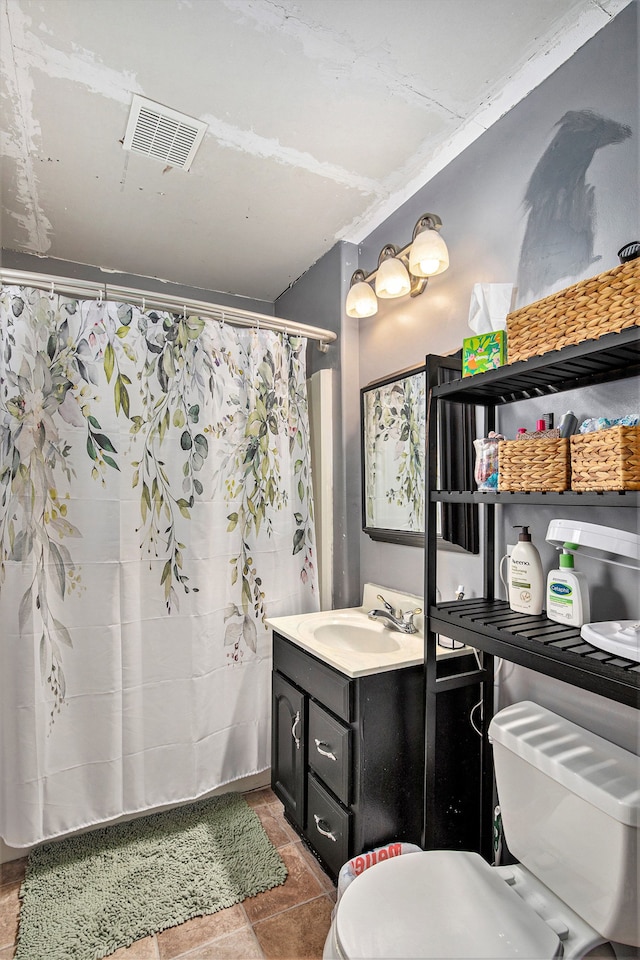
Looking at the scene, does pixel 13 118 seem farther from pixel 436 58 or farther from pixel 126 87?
pixel 436 58

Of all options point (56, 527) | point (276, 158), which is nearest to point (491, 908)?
point (56, 527)

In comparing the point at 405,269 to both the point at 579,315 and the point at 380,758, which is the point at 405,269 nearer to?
the point at 579,315

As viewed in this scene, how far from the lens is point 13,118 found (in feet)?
5.08

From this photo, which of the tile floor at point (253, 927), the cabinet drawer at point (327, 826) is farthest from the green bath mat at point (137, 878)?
the cabinet drawer at point (327, 826)

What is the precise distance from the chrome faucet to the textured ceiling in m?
1.56

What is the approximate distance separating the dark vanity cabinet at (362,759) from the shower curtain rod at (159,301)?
53.5 inches

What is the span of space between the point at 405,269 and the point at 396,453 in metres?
0.67

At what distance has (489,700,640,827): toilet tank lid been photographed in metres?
0.98

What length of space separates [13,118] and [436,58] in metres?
1.25

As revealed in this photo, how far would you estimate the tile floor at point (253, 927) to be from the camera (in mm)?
1396

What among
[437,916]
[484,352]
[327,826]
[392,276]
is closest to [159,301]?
[392,276]

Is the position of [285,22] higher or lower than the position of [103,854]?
higher

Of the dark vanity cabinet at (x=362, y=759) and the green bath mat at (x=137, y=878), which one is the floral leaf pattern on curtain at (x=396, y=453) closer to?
the dark vanity cabinet at (x=362, y=759)

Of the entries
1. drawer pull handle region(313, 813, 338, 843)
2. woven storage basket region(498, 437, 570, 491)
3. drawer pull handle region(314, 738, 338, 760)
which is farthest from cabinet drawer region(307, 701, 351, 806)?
woven storage basket region(498, 437, 570, 491)
